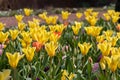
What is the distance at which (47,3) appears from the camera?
1948 cm

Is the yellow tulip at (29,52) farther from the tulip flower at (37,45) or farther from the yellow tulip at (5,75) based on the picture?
the yellow tulip at (5,75)

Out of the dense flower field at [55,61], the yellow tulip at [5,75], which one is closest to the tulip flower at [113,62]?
the dense flower field at [55,61]

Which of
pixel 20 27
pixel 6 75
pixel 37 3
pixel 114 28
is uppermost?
pixel 6 75

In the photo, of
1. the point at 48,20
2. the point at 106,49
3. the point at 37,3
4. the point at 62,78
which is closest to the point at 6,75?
the point at 62,78

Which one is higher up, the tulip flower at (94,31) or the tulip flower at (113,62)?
the tulip flower at (113,62)

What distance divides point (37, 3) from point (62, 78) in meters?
16.5

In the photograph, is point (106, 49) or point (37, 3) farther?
point (37, 3)

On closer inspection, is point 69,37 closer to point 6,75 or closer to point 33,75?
point 33,75

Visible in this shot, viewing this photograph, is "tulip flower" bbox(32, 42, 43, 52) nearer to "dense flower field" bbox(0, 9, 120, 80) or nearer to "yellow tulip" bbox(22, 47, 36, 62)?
"dense flower field" bbox(0, 9, 120, 80)

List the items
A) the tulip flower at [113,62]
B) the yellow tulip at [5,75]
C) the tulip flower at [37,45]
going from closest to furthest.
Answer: the yellow tulip at [5,75], the tulip flower at [113,62], the tulip flower at [37,45]

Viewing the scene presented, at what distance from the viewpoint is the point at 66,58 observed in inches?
134

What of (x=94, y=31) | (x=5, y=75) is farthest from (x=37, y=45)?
(x=5, y=75)

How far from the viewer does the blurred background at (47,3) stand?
1779 cm

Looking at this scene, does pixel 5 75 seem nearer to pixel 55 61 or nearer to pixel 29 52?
pixel 29 52
